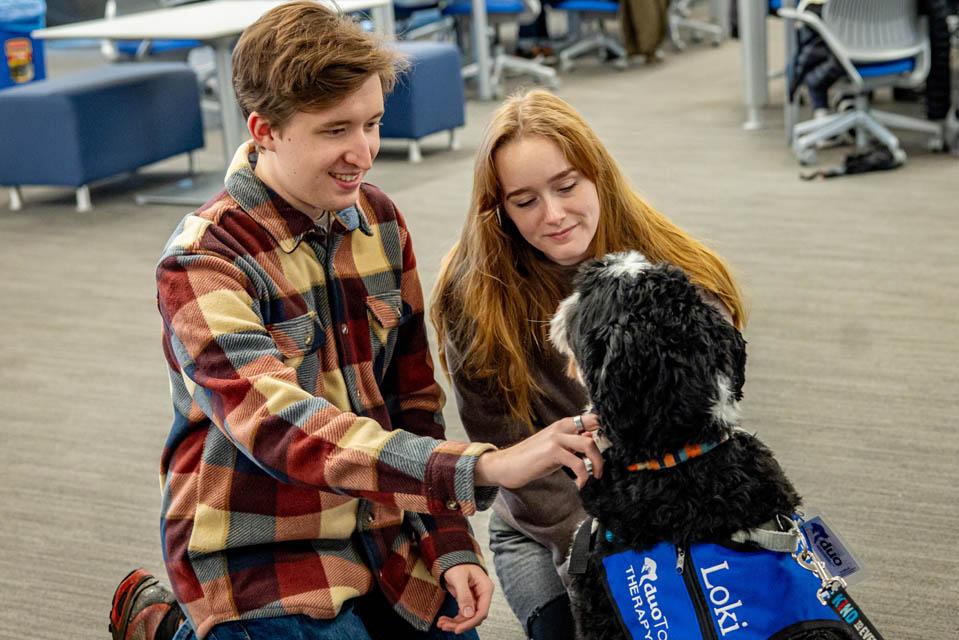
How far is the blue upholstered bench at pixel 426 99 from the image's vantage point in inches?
263

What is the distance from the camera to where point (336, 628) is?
1753mm

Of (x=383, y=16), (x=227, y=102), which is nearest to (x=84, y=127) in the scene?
(x=227, y=102)

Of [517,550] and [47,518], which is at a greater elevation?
[517,550]

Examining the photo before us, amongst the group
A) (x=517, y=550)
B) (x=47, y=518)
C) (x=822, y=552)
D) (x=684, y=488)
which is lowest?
(x=47, y=518)

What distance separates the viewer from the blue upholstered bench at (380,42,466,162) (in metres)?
6.68

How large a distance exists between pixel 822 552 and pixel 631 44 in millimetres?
8117

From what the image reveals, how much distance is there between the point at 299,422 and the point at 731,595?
614 millimetres

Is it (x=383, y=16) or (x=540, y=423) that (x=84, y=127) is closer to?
(x=383, y=16)

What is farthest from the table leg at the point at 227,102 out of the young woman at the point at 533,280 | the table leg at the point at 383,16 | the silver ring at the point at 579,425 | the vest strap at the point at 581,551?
the silver ring at the point at 579,425

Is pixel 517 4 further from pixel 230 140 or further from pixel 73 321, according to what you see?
pixel 73 321

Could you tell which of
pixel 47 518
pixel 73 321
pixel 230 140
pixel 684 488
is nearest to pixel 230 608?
pixel 684 488

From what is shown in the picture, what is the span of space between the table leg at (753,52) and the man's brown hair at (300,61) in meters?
5.49

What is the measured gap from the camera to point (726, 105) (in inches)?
301

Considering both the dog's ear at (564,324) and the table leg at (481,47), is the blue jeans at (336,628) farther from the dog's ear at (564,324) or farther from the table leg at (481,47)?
the table leg at (481,47)
